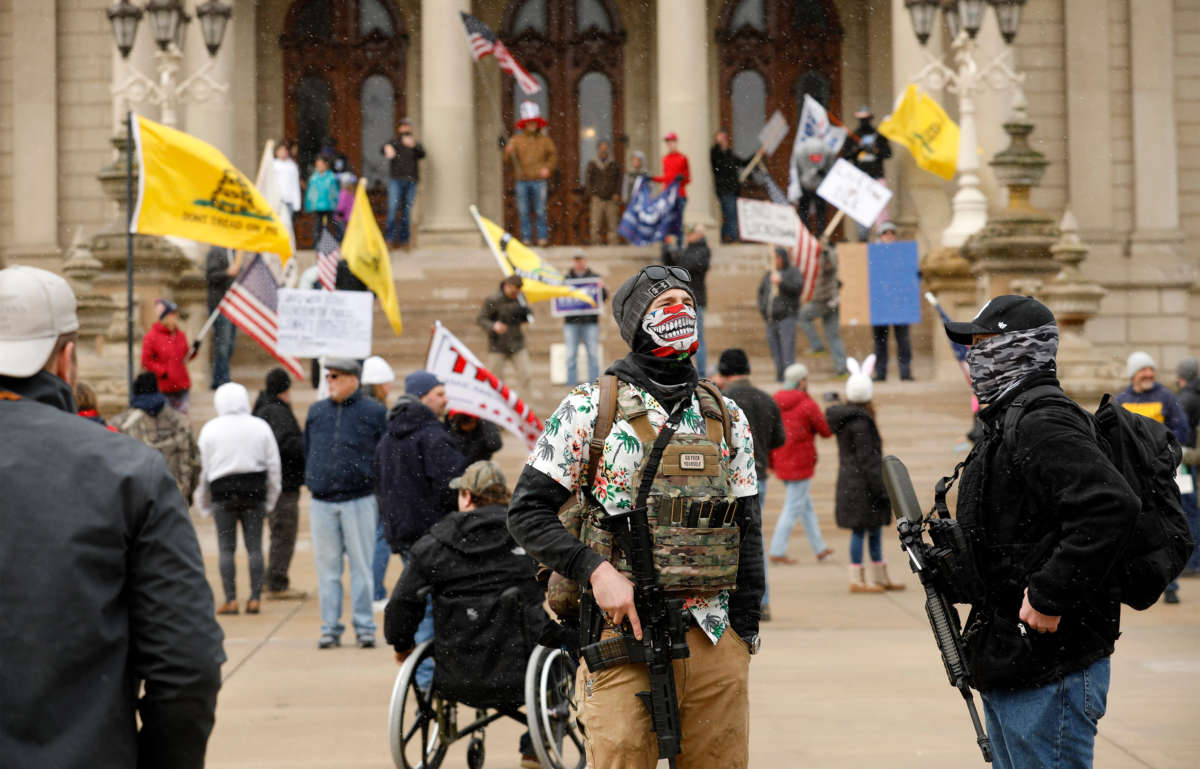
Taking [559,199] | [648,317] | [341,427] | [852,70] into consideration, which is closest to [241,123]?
[559,199]

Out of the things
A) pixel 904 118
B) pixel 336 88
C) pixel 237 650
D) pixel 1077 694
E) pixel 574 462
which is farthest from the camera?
pixel 336 88

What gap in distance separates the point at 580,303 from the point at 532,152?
718 centimetres

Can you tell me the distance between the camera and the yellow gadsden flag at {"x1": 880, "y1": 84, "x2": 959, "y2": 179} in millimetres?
22562

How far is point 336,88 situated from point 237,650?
23429 millimetres

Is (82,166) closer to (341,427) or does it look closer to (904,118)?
(904,118)

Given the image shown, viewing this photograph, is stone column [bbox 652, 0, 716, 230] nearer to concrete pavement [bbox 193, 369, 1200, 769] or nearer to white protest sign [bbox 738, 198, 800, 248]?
white protest sign [bbox 738, 198, 800, 248]

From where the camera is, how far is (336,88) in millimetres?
32219

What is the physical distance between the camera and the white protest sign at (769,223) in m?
20.2

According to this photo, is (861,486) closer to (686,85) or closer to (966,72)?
(966,72)

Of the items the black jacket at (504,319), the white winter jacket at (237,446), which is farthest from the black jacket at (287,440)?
the black jacket at (504,319)

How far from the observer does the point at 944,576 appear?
13.8 feet

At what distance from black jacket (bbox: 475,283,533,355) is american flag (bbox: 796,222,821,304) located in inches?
158

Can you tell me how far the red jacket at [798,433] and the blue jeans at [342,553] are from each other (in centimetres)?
402

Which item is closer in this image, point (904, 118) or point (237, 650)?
point (237, 650)
